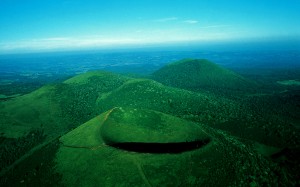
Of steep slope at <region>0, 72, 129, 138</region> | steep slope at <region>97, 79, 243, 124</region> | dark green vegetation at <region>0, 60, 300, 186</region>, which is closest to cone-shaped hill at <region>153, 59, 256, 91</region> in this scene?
dark green vegetation at <region>0, 60, 300, 186</region>

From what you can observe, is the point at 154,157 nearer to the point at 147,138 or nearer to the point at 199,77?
the point at 147,138

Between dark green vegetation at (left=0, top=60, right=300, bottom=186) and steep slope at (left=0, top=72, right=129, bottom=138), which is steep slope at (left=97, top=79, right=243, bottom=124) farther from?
steep slope at (left=0, top=72, right=129, bottom=138)

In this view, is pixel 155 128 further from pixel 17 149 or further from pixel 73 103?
pixel 73 103

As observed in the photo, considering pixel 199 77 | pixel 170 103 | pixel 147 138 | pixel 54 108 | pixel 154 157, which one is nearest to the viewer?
pixel 154 157

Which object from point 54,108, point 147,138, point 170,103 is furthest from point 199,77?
point 147,138

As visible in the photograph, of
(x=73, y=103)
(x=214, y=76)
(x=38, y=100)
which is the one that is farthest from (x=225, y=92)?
(x=38, y=100)
